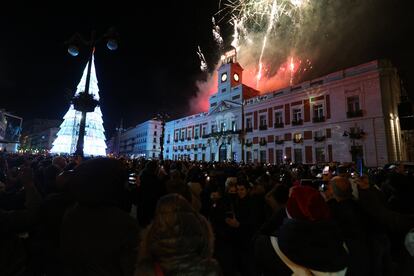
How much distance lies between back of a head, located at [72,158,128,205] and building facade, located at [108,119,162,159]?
7106cm

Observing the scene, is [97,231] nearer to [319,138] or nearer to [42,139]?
[319,138]

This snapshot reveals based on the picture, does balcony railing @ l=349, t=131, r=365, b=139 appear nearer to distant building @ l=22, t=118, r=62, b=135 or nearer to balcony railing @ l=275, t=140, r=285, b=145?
balcony railing @ l=275, t=140, r=285, b=145

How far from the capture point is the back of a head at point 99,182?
5.50 ft

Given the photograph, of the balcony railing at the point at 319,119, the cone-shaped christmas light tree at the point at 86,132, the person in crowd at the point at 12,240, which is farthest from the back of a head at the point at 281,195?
the cone-shaped christmas light tree at the point at 86,132

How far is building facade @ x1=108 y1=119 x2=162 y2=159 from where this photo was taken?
3157 inches

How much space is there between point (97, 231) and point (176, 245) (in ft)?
1.91

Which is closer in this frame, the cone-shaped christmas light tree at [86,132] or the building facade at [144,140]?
the cone-shaped christmas light tree at [86,132]

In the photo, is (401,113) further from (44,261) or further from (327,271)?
(44,261)

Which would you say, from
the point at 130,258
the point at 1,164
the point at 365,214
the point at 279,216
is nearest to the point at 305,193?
the point at 279,216

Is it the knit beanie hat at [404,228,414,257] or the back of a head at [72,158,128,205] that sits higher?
the back of a head at [72,158,128,205]

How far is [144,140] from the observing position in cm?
8325

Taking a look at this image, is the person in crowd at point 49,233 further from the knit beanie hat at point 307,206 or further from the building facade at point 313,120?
the building facade at point 313,120

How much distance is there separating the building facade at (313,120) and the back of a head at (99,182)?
22.7m

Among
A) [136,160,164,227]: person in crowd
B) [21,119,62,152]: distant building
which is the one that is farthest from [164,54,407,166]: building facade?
[21,119,62,152]: distant building
